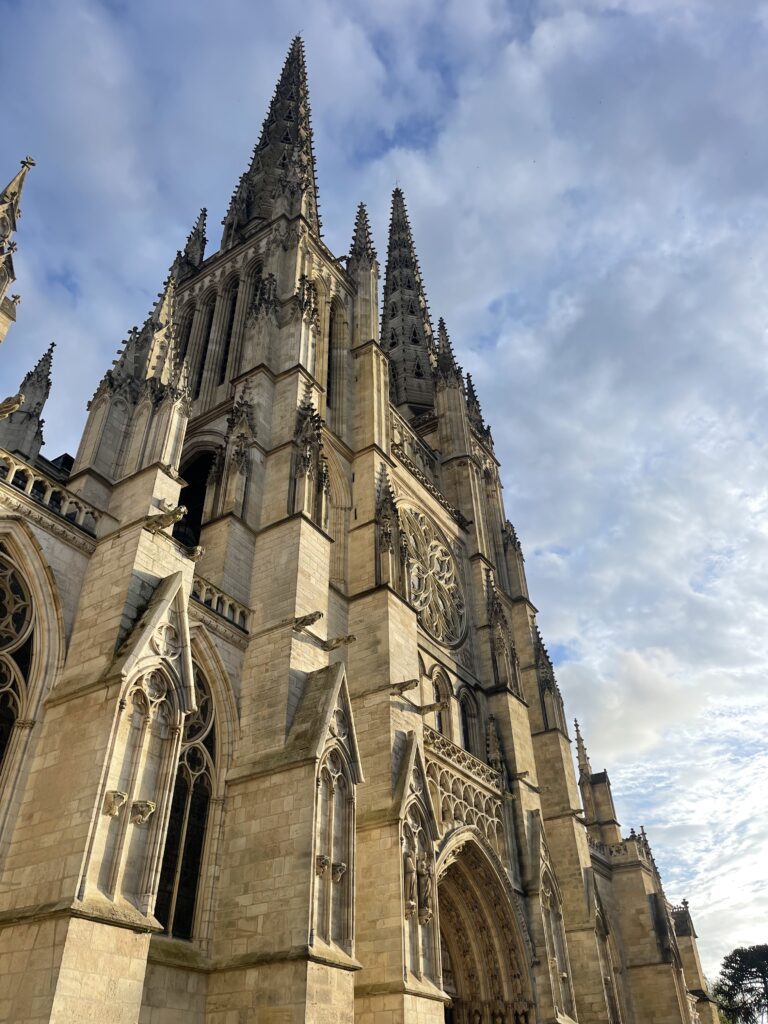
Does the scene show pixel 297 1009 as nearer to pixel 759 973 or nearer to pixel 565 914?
pixel 565 914

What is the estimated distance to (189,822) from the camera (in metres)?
10.7

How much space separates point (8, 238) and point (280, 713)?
25.4ft

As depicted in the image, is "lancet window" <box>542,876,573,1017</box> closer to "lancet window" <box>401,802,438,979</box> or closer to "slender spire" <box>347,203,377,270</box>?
"lancet window" <box>401,802,438,979</box>

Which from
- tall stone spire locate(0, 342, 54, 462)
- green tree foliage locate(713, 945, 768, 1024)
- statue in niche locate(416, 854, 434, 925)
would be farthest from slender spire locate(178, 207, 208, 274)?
green tree foliage locate(713, 945, 768, 1024)

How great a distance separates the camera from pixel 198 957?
32.1 ft

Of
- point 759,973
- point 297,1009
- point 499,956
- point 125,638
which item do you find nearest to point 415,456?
point 499,956

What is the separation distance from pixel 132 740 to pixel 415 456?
16599 millimetres

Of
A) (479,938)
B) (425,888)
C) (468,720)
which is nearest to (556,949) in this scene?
(479,938)

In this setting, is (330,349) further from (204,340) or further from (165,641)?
(165,641)

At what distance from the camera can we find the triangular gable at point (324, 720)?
10.9m

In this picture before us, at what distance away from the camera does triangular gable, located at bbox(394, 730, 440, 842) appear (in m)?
12.4

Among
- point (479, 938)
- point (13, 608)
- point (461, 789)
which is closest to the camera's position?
point (13, 608)

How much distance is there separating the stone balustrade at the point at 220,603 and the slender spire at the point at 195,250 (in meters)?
15.7

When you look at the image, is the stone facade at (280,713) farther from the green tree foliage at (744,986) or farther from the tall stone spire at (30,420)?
the green tree foliage at (744,986)
